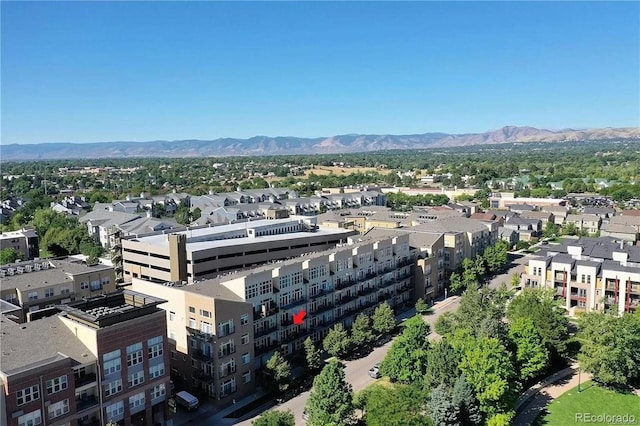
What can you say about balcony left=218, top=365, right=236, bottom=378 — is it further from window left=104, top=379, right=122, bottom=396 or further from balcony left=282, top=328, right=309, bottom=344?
window left=104, top=379, right=122, bottom=396

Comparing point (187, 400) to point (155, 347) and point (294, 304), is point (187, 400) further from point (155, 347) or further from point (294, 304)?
point (294, 304)

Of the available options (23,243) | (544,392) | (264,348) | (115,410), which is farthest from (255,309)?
(23,243)

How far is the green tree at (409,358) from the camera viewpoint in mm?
38938

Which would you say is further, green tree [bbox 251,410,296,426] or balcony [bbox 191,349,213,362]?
balcony [bbox 191,349,213,362]

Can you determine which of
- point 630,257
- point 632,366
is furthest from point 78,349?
point 630,257

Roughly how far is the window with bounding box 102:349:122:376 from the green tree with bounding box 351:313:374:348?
72.1ft

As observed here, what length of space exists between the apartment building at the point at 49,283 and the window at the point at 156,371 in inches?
695

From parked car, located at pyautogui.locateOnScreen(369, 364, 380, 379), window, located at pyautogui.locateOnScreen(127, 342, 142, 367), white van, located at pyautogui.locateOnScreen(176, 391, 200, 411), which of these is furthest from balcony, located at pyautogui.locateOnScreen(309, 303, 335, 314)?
window, located at pyautogui.locateOnScreen(127, 342, 142, 367)

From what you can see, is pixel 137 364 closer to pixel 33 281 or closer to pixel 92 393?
pixel 92 393

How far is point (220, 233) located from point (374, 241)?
21.9 metres

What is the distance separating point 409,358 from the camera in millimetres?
39469

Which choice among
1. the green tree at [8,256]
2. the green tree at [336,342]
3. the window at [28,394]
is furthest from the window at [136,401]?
the green tree at [8,256]

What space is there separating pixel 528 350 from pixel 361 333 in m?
14.6

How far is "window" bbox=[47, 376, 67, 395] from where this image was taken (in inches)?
1123
